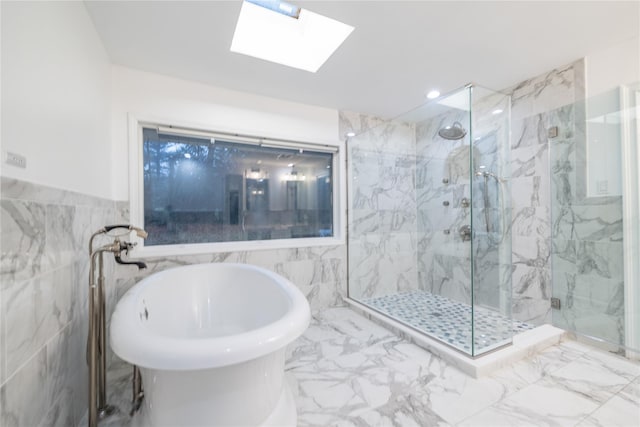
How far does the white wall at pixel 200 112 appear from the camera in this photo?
2.09m

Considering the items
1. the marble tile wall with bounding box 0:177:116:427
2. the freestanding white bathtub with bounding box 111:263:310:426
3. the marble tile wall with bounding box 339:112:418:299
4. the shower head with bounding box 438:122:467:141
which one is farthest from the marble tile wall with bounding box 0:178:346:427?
the shower head with bounding box 438:122:467:141

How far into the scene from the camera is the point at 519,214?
2.38 m

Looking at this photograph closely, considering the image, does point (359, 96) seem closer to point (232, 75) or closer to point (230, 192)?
point (232, 75)

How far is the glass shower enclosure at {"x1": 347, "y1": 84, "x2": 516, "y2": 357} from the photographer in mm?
2072

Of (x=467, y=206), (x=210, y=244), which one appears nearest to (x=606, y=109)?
(x=467, y=206)

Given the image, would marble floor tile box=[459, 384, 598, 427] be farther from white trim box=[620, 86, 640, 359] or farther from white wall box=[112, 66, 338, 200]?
white wall box=[112, 66, 338, 200]

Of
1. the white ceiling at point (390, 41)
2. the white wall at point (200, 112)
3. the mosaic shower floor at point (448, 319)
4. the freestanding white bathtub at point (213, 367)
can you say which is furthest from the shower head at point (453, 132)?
the freestanding white bathtub at point (213, 367)

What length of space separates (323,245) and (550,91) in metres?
2.45

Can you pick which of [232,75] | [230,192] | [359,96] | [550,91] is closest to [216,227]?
[230,192]

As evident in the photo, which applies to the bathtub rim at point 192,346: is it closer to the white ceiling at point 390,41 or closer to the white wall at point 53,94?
the white wall at point 53,94

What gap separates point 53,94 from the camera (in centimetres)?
A: 113

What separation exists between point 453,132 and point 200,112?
2.42 m

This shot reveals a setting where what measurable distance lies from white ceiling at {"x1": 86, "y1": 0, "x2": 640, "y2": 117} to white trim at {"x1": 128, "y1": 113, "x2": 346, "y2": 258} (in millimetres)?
436

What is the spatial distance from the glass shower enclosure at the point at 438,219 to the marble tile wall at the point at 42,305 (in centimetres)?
215
